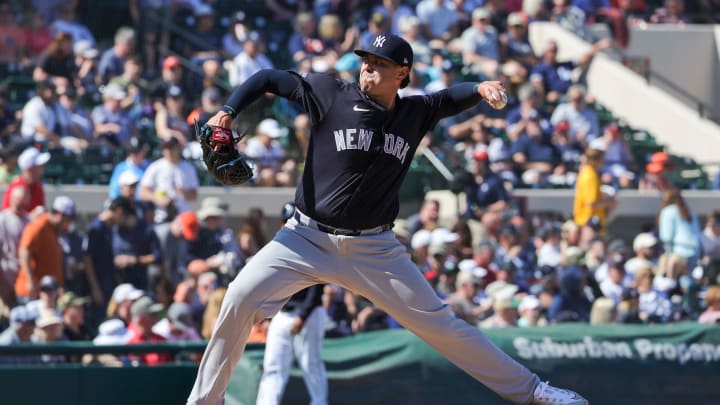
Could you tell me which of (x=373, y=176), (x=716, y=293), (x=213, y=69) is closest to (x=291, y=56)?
(x=213, y=69)

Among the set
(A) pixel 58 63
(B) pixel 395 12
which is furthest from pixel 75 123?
(B) pixel 395 12

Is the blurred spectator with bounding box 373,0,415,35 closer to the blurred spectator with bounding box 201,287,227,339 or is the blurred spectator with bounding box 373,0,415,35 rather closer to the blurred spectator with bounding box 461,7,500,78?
the blurred spectator with bounding box 461,7,500,78

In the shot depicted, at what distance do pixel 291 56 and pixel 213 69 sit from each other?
5.14ft

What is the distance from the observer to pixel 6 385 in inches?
339

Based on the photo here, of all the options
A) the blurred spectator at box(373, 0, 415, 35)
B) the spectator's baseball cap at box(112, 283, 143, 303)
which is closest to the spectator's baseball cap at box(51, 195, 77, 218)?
the spectator's baseball cap at box(112, 283, 143, 303)

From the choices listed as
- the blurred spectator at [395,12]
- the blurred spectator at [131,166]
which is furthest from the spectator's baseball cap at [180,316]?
the blurred spectator at [395,12]

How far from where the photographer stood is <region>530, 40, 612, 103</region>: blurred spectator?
17.0 meters

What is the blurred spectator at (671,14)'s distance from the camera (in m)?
21.4

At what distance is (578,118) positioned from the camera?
16297 mm

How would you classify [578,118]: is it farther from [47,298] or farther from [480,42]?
[47,298]

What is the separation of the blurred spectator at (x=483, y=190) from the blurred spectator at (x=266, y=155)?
1.94 metres

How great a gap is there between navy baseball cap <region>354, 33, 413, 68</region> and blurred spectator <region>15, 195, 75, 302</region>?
5745 mm

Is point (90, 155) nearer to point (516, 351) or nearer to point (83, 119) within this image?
point (83, 119)

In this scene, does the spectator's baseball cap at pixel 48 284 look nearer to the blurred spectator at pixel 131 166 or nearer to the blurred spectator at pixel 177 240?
the blurred spectator at pixel 177 240
